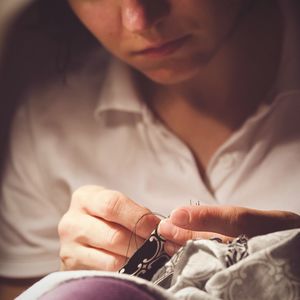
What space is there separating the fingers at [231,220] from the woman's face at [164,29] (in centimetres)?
24

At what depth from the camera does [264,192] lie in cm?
68

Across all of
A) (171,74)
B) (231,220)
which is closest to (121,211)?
(231,220)

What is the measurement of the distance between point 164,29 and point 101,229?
25 cm

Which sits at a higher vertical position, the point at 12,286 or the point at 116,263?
the point at 116,263

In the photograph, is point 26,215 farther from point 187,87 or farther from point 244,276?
point 244,276

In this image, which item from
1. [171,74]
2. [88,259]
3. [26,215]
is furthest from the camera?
[26,215]

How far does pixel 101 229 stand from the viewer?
589mm

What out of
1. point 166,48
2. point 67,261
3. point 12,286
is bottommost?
point 12,286

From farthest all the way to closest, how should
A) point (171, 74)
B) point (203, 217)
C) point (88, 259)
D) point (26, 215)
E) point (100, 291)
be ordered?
point (26, 215) → point (171, 74) → point (88, 259) → point (203, 217) → point (100, 291)

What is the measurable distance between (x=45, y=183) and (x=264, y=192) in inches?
12.9

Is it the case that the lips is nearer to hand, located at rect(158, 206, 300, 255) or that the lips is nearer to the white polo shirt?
the white polo shirt

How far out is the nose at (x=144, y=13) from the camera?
0.64m

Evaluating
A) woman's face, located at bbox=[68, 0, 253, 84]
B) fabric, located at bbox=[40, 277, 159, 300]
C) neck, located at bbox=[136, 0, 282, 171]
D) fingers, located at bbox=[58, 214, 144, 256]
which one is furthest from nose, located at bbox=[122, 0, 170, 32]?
fabric, located at bbox=[40, 277, 159, 300]

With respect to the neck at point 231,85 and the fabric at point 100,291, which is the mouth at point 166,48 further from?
the fabric at point 100,291
